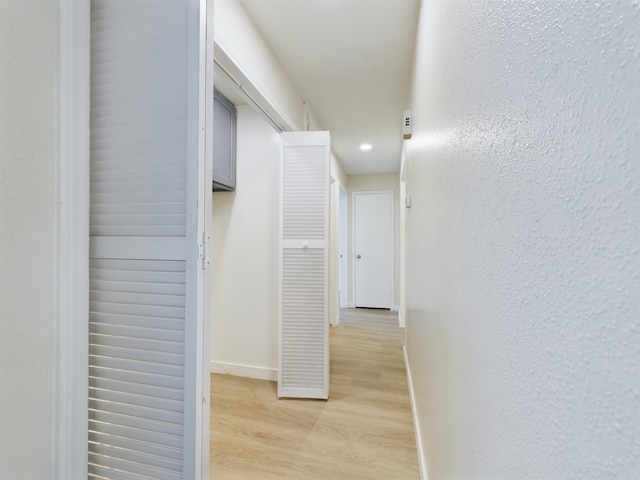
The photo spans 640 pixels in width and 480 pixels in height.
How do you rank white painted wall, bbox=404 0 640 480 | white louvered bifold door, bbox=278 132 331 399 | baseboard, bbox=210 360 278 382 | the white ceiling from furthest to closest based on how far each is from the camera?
baseboard, bbox=210 360 278 382 → white louvered bifold door, bbox=278 132 331 399 → the white ceiling → white painted wall, bbox=404 0 640 480

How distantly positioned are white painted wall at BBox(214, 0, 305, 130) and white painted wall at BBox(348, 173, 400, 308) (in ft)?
10.2

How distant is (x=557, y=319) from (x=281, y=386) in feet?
7.52

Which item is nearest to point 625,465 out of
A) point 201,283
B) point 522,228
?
point 522,228

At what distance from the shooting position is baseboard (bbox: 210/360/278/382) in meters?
2.64

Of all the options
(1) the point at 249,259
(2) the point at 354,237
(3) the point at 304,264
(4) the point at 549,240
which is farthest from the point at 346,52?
(2) the point at 354,237

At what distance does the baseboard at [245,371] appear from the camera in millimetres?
2641
